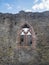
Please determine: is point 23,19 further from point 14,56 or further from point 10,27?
point 14,56

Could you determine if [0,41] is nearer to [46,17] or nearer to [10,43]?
[10,43]

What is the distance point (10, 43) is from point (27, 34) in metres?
1.07

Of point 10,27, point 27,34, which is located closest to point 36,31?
point 27,34

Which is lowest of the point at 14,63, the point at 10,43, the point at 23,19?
the point at 14,63

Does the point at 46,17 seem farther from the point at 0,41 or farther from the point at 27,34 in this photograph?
the point at 0,41

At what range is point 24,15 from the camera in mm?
14953

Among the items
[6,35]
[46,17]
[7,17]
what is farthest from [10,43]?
[46,17]

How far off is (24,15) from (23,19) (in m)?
0.24

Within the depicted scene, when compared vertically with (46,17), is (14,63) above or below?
below

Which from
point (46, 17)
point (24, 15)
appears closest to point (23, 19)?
point (24, 15)

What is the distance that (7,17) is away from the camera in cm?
1511

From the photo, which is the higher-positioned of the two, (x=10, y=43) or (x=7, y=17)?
(x=7, y=17)

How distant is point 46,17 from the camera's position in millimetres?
14742

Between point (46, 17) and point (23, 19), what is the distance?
4.27ft
